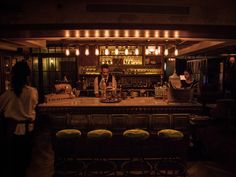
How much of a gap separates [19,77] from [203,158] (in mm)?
4211

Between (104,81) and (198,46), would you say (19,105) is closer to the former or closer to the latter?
(104,81)

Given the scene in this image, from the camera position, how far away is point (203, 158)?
186 inches

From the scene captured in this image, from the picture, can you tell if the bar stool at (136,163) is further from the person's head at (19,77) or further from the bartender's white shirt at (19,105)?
the person's head at (19,77)

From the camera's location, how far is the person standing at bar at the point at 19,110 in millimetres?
3473

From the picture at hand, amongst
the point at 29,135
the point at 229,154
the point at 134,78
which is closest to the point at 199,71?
the point at 134,78

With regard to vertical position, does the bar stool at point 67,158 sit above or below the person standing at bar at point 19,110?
below

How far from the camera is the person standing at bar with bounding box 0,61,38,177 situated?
347cm

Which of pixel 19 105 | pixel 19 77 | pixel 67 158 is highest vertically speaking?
pixel 19 77

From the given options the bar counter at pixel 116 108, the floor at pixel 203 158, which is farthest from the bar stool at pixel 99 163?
the floor at pixel 203 158

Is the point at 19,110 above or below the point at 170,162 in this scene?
above

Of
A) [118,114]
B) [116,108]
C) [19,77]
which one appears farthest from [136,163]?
[19,77]

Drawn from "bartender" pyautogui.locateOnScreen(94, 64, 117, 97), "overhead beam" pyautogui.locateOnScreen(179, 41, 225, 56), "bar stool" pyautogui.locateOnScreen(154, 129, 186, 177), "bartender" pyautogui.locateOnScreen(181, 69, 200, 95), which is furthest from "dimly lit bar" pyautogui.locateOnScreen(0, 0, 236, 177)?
"overhead beam" pyautogui.locateOnScreen(179, 41, 225, 56)

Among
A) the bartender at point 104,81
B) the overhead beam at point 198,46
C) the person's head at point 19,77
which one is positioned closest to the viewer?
the person's head at point 19,77

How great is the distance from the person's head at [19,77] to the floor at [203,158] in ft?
5.93
